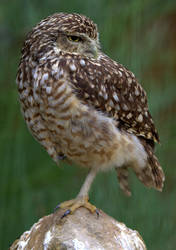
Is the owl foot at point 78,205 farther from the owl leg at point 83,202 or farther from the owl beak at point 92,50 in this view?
the owl beak at point 92,50

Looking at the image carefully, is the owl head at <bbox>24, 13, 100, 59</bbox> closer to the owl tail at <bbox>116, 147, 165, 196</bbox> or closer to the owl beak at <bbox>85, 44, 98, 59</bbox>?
the owl beak at <bbox>85, 44, 98, 59</bbox>

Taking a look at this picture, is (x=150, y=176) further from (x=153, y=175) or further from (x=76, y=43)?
(x=76, y=43)

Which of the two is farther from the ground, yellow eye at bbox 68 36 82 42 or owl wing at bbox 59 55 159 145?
yellow eye at bbox 68 36 82 42

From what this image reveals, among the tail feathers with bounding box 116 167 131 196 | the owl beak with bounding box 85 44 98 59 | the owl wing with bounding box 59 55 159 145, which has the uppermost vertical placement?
the owl beak with bounding box 85 44 98 59

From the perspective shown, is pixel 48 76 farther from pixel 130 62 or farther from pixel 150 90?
pixel 150 90

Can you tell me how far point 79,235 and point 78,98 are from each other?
606mm

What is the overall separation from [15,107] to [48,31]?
1.98 ft

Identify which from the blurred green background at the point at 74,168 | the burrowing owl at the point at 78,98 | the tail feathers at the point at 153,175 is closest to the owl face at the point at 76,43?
the burrowing owl at the point at 78,98

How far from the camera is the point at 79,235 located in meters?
2.40

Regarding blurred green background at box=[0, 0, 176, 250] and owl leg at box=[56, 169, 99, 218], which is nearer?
owl leg at box=[56, 169, 99, 218]

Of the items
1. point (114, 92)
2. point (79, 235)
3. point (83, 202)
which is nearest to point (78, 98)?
point (114, 92)

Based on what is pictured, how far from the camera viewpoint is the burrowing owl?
267cm

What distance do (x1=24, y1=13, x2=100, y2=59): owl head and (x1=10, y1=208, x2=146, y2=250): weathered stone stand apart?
0.72m

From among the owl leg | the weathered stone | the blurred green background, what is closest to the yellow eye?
the blurred green background
